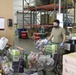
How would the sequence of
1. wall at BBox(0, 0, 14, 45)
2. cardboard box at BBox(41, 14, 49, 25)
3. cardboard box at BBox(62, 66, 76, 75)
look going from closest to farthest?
cardboard box at BBox(62, 66, 76, 75) → wall at BBox(0, 0, 14, 45) → cardboard box at BBox(41, 14, 49, 25)

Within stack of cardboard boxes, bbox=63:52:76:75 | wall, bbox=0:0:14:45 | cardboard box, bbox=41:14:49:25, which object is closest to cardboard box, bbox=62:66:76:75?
stack of cardboard boxes, bbox=63:52:76:75

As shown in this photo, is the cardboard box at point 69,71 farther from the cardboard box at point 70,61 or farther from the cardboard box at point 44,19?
the cardboard box at point 44,19

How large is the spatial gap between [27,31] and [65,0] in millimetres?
6137

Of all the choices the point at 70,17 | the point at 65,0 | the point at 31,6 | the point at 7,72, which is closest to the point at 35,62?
the point at 7,72

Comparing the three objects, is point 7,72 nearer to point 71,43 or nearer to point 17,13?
point 71,43

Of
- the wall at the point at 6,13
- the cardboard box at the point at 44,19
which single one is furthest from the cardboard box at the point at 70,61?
the cardboard box at the point at 44,19

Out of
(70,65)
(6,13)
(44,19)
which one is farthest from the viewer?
(44,19)

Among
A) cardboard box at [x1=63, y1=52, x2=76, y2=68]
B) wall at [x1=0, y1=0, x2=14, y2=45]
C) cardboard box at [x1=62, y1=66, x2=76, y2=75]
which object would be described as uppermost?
wall at [x1=0, y1=0, x2=14, y2=45]

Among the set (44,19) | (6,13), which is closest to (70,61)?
(6,13)

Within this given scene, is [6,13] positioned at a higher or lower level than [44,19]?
lower

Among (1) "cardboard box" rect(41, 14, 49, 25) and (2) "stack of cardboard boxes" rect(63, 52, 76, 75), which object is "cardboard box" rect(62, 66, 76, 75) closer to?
(2) "stack of cardboard boxes" rect(63, 52, 76, 75)

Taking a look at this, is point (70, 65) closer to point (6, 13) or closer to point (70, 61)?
point (70, 61)

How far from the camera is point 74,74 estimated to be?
258 centimetres

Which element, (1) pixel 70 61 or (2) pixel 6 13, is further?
(2) pixel 6 13
